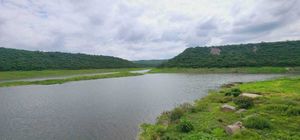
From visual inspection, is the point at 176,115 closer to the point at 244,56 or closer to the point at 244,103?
the point at 244,103

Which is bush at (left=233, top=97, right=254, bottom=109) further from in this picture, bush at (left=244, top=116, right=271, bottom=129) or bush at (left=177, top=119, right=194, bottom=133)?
bush at (left=177, top=119, right=194, bottom=133)

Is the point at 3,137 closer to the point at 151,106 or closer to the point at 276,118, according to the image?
the point at 151,106

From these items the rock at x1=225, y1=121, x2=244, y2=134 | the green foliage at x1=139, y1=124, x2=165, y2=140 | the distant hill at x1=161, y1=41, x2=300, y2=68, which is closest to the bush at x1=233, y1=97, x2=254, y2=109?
the rock at x1=225, y1=121, x2=244, y2=134

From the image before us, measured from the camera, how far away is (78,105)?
27938 millimetres

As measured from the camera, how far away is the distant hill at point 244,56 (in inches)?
4188

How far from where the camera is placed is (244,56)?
128500 millimetres

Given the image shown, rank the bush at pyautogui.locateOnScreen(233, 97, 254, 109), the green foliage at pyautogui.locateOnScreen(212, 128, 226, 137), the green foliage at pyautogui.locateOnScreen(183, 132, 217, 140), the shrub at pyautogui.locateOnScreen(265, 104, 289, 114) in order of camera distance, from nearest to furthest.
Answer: the green foliage at pyautogui.locateOnScreen(183, 132, 217, 140) < the green foliage at pyautogui.locateOnScreen(212, 128, 226, 137) < the shrub at pyautogui.locateOnScreen(265, 104, 289, 114) < the bush at pyautogui.locateOnScreen(233, 97, 254, 109)

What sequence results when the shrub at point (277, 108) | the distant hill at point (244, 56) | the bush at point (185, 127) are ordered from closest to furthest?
the bush at point (185, 127) < the shrub at point (277, 108) < the distant hill at point (244, 56)

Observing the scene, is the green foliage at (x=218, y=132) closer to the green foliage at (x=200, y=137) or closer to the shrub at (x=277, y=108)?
the green foliage at (x=200, y=137)

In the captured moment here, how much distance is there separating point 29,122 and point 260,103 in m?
22.6

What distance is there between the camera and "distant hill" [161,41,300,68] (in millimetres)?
106375

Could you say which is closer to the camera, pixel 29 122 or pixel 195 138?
pixel 195 138

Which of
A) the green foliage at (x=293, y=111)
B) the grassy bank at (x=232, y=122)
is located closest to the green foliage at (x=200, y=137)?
the grassy bank at (x=232, y=122)

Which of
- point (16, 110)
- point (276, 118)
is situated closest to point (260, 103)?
point (276, 118)
